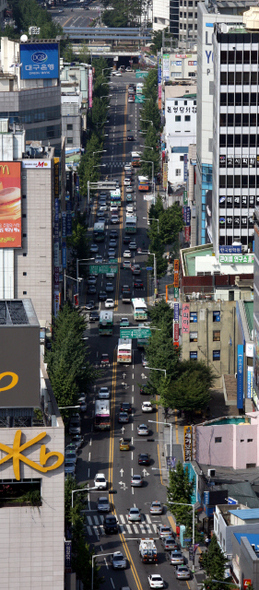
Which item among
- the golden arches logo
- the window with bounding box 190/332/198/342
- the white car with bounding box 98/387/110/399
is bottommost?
the white car with bounding box 98/387/110/399

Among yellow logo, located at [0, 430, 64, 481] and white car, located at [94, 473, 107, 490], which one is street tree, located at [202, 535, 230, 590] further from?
yellow logo, located at [0, 430, 64, 481]

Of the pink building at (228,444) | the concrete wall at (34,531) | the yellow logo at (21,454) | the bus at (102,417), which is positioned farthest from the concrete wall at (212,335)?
the yellow logo at (21,454)

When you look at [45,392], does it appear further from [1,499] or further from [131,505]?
[131,505]

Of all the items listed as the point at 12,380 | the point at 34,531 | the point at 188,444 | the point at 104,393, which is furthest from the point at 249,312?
the point at 34,531

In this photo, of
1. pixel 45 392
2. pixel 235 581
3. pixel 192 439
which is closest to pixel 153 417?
pixel 192 439

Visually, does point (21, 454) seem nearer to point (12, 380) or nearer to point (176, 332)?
point (12, 380)

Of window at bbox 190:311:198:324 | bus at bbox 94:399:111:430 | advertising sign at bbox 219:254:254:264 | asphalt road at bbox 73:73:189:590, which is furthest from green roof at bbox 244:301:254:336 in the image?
bus at bbox 94:399:111:430
